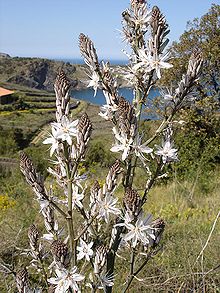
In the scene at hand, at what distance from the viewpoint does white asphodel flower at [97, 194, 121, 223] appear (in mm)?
1477

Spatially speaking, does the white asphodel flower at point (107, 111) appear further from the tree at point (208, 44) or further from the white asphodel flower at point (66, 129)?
the tree at point (208, 44)

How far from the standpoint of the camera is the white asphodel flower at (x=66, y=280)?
135 cm

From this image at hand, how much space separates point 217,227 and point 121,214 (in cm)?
445

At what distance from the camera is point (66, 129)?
54.2 inches

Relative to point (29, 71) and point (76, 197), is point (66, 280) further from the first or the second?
point (29, 71)

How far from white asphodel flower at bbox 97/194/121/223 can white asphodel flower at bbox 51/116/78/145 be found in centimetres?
27

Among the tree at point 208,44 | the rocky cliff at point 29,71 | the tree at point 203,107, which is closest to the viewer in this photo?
the tree at point 203,107

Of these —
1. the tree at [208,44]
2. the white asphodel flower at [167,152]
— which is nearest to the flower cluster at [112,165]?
the white asphodel flower at [167,152]

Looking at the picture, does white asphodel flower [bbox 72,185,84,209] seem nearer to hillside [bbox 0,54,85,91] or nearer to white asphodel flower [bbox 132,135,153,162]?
white asphodel flower [bbox 132,135,153,162]

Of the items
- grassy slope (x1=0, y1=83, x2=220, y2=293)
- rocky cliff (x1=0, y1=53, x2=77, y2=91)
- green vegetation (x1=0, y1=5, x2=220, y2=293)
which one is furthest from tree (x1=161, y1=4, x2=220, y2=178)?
rocky cliff (x1=0, y1=53, x2=77, y2=91)

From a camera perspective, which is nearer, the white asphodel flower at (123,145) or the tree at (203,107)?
the white asphodel flower at (123,145)

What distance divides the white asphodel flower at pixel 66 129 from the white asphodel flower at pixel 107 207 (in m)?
0.27

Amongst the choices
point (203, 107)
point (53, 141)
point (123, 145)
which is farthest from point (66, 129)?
point (203, 107)

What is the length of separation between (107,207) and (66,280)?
11.6 inches
